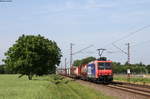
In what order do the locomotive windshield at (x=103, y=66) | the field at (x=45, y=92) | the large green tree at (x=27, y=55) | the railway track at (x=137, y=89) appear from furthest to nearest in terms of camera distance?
the large green tree at (x=27, y=55) < the locomotive windshield at (x=103, y=66) < the railway track at (x=137, y=89) < the field at (x=45, y=92)

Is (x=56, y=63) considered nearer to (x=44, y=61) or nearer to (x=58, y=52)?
(x=58, y=52)

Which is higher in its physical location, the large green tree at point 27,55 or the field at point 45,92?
the large green tree at point 27,55

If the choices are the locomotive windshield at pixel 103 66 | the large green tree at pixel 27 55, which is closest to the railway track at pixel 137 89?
the locomotive windshield at pixel 103 66

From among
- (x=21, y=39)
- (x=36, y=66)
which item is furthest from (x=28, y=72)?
(x=21, y=39)

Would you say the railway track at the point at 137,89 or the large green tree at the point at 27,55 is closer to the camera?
the railway track at the point at 137,89

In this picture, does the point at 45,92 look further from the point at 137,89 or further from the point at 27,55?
the point at 27,55

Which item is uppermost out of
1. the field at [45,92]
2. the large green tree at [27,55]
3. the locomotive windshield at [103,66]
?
the large green tree at [27,55]

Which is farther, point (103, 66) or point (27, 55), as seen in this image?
point (27, 55)

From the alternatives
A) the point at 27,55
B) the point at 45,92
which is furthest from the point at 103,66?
the point at 45,92

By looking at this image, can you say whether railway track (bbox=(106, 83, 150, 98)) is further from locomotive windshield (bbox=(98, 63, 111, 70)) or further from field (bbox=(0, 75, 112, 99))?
locomotive windshield (bbox=(98, 63, 111, 70))

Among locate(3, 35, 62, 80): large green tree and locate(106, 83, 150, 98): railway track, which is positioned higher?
locate(3, 35, 62, 80): large green tree

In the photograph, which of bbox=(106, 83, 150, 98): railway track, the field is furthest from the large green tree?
bbox=(106, 83, 150, 98): railway track

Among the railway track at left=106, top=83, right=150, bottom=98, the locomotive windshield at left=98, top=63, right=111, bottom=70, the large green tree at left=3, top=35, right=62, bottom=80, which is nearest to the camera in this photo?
the railway track at left=106, top=83, right=150, bottom=98

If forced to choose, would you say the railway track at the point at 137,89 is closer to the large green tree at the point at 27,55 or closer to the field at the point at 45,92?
the field at the point at 45,92
